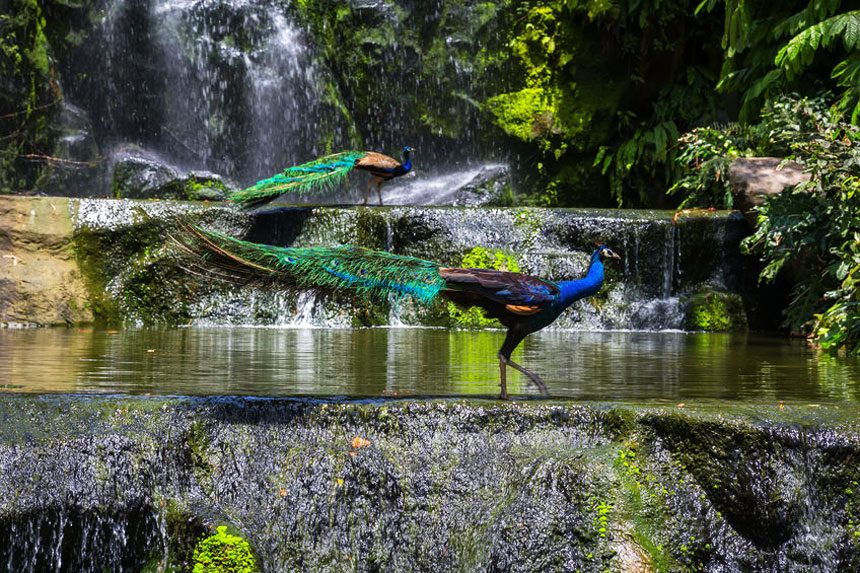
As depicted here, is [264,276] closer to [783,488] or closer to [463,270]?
[463,270]

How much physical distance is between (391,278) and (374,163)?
8.42 metres

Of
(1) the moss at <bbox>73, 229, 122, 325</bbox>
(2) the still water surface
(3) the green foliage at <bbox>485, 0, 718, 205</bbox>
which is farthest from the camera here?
(3) the green foliage at <bbox>485, 0, 718, 205</bbox>

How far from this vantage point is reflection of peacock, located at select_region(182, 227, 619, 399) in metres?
5.03

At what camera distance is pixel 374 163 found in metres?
13.5

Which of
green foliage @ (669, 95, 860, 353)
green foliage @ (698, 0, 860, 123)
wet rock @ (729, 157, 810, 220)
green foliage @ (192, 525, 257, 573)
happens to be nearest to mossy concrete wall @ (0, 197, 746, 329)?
wet rock @ (729, 157, 810, 220)

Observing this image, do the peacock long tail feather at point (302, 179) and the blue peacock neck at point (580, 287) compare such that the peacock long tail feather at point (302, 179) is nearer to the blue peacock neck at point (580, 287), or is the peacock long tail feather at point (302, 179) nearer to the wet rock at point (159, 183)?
the wet rock at point (159, 183)

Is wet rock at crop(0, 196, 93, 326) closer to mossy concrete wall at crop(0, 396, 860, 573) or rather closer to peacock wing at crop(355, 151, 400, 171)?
peacock wing at crop(355, 151, 400, 171)

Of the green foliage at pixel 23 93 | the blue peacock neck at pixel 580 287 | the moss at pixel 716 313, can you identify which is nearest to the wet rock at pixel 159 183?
the green foliage at pixel 23 93

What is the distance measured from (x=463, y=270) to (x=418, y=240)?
7.53 meters

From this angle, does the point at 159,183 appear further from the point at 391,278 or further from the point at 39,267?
the point at 391,278

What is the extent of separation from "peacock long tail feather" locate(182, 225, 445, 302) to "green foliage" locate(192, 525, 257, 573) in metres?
1.13

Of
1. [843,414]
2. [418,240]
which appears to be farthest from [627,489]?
[418,240]

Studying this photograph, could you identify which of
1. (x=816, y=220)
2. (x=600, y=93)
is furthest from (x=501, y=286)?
(x=600, y=93)

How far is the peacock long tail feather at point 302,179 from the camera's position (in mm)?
12508
